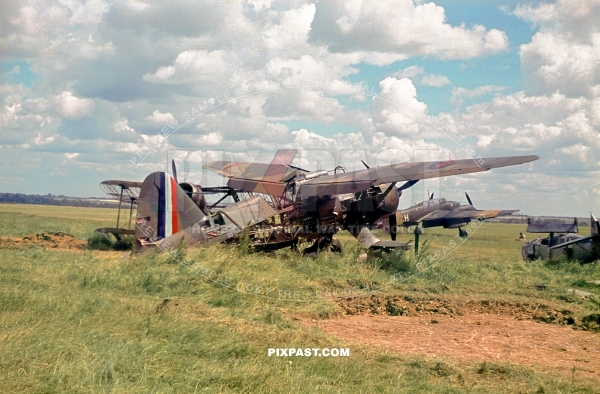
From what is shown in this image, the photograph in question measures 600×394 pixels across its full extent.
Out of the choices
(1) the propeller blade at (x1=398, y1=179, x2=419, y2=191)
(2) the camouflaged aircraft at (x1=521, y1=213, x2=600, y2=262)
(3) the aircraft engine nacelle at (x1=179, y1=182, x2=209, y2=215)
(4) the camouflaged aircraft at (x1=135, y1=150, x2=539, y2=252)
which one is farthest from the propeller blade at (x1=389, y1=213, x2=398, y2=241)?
(3) the aircraft engine nacelle at (x1=179, y1=182, x2=209, y2=215)

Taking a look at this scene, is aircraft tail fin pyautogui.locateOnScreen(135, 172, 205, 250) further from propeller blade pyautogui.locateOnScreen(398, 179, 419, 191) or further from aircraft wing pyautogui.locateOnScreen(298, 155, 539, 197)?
propeller blade pyautogui.locateOnScreen(398, 179, 419, 191)

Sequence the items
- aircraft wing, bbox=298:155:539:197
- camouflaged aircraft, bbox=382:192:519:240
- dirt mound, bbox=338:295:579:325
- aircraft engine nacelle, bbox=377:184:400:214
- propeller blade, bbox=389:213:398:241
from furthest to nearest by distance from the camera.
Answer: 1. camouflaged aircraft, bbox=382:192:519:240
2. propeller blade, bbox=389:213:398:241
3. aircraft engine nacelle, bbox=377:184:400:214
4. aircraft wing, bbox=298:155:539:197
5. dirt mound, bbox=338:295:579:325

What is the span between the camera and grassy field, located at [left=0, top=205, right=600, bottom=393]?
5.53 meters

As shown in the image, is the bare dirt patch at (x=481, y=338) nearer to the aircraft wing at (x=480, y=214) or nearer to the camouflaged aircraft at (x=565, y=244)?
the camouflaged aircraft at (x=565, y=244)

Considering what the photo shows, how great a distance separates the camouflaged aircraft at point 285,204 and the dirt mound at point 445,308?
180 inches

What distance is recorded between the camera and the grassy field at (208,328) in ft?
18.1

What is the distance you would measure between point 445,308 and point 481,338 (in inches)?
81.8

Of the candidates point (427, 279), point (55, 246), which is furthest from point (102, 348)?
point (55, 246)

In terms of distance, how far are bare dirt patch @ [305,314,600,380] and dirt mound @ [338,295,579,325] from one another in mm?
264

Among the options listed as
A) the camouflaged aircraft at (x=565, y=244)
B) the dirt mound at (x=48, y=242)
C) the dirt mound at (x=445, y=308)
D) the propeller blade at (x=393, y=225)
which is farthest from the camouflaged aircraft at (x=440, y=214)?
the dirt mound at (x=445, y=308)

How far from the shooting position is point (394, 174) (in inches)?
615

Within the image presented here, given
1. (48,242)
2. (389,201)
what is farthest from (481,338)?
(48,242)

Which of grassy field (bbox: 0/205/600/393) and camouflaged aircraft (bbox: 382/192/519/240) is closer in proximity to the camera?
grassy field (bbox: 0/205/600/393)

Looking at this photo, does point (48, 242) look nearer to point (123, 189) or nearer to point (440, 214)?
point (123, 189)
